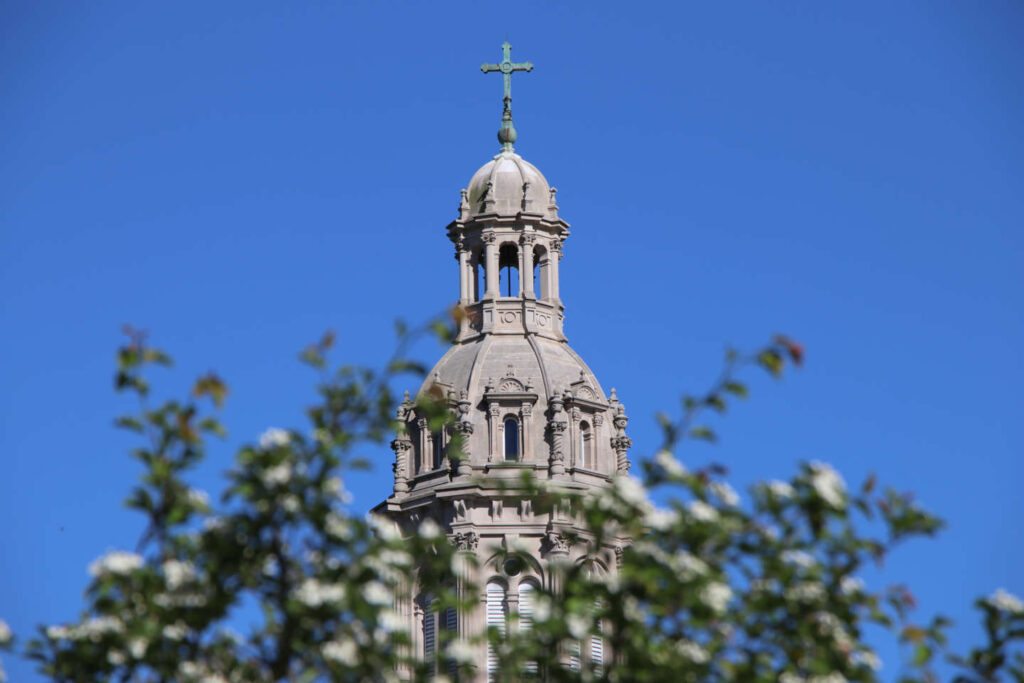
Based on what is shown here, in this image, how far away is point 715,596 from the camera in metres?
33.8

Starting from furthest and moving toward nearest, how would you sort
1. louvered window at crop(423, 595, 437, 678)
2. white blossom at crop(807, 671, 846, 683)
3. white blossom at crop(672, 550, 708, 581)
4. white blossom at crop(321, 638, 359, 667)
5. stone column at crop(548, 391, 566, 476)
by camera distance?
stone column at crop(548, 391, 566, 476)
louvered window at crop(423, 595, 437, 678)
white blossom at crop(807, 671, 846, 683)
white blossom at crop(321, 638, 359, 667)
white blossom at crop(672, 550, 708, 581)

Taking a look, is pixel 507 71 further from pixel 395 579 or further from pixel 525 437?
pixel 395 579

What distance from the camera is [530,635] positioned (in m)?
35.6

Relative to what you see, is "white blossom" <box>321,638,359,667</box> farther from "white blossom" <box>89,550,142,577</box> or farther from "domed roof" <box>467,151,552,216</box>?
"domed roof" <box>467,151,552,216</box>

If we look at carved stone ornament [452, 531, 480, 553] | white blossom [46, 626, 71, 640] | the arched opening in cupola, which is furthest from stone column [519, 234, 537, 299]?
white blossom [46, 626, 71, 640]

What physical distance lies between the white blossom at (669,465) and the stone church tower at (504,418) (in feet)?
146

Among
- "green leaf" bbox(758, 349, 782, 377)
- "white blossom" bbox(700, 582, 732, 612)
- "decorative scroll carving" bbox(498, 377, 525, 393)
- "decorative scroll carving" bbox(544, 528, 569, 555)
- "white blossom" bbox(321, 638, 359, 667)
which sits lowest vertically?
"white blossom" bbox(321, 638, 359, 667)

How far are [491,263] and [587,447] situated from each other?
9.25 meters

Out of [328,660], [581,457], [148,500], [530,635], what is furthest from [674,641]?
[581,457]

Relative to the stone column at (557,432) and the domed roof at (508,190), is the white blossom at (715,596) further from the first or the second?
the domed roof at (508,190)

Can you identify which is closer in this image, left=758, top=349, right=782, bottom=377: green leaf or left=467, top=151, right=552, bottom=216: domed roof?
left=758, top=349, right=782, bottom=377: green leaf

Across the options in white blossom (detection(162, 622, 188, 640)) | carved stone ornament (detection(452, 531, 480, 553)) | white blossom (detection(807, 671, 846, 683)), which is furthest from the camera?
carved stone ornament (detection(452, 531, 480, 553))

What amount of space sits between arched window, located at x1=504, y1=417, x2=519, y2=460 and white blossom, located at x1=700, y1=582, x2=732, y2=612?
174 ft

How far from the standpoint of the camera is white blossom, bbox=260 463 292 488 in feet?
115
